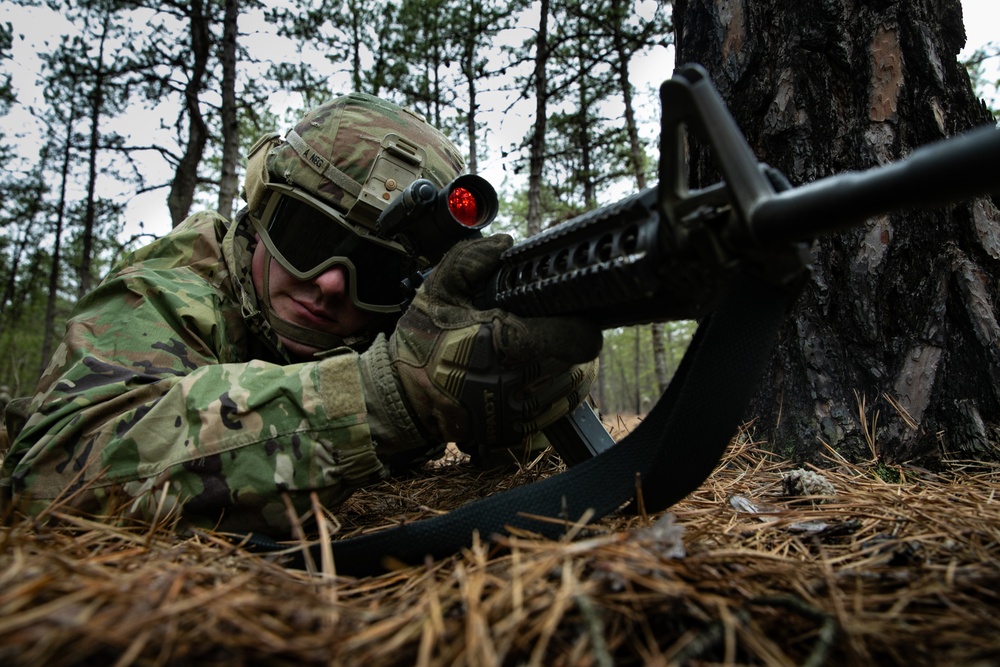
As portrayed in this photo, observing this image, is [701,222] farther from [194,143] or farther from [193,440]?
[194,143]

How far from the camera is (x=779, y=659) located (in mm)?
651

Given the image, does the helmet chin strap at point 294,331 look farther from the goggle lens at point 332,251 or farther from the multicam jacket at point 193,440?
the multicam jacket at point 193,440

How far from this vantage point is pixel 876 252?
1654 millimetres

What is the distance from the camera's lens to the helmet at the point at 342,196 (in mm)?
2102

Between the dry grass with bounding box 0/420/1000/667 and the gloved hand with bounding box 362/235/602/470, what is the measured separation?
0.46 meters

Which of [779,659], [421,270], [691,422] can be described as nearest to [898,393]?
[691,422]

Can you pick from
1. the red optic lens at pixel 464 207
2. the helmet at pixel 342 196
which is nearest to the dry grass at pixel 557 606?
the red optic lens at pixel 464 207

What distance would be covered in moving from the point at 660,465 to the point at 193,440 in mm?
1136

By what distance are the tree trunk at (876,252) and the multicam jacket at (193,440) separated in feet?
4.50

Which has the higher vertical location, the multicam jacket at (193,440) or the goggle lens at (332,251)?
the goggle lens at (332,251)

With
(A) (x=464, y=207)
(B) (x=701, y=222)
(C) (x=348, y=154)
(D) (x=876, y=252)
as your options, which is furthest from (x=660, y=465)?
(C) (x=348, y=154)

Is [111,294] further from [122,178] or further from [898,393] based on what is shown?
[122,178]

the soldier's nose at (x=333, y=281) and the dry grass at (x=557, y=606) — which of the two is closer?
the dry grass at (x=557, y=606)

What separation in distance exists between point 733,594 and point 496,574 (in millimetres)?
381
